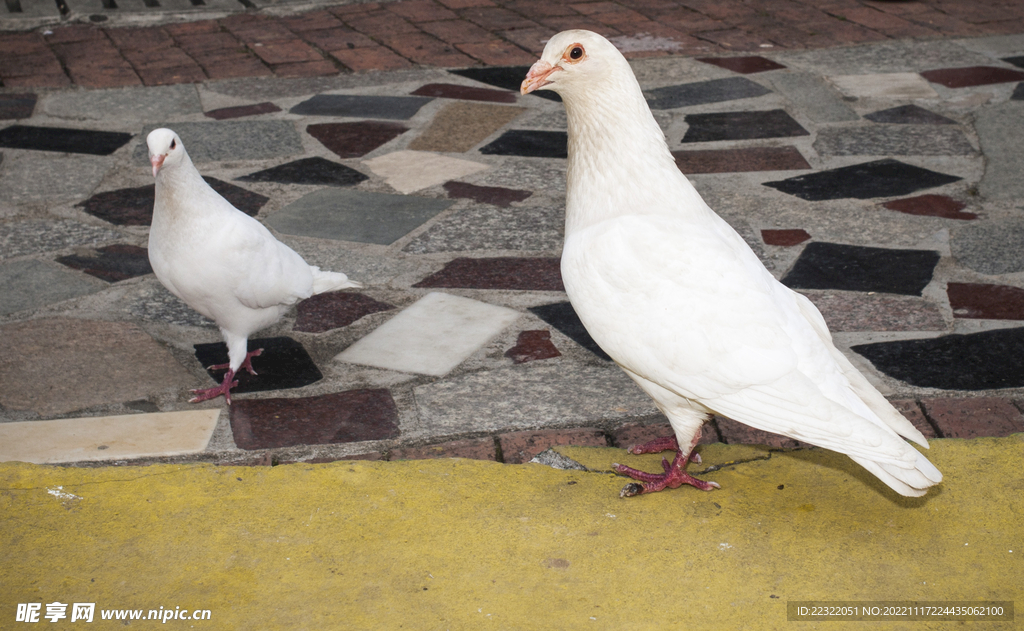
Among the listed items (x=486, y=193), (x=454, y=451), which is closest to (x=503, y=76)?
(x=486, y=193)

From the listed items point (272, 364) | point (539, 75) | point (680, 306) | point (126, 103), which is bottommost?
point (272, 364)

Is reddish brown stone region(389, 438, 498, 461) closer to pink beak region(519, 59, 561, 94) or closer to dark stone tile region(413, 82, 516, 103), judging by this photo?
pink beak region(519, 59, 561, 94)

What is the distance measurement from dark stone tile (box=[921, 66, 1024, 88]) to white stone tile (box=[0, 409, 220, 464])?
4.93m

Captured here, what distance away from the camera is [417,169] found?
502 cm

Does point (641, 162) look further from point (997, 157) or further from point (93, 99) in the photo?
point (93, 99)

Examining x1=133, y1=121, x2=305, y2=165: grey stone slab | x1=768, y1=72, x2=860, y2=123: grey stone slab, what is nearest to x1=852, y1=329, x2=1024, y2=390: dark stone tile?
x1=768, y1=72, x2=860, y2=123: grey stone slab

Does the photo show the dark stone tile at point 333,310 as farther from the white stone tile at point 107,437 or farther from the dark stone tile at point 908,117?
the dark stone tile at point 908,117

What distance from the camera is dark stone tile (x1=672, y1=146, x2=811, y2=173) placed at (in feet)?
16.2

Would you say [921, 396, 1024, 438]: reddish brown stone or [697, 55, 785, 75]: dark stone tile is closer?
[921, 396, 1024, 438]: reddish brown stone

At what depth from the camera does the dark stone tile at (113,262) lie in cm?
396

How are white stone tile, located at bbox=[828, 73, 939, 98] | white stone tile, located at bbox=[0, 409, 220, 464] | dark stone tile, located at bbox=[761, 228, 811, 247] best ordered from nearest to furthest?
white stone tile, located at bbox=[0, 409, 220, 464]
dark stone tile, located at bbox=[761, 228, 811, 247]
white stone tile, located at bbox=[828, 73, 939, 98]

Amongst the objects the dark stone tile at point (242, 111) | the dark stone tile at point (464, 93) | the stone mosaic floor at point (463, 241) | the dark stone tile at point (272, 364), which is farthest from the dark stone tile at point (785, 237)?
the dark stone tile at point (242, 111)

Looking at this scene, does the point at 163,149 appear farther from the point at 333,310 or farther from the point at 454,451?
the point at 454,451

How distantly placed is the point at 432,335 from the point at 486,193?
4.64 ft
